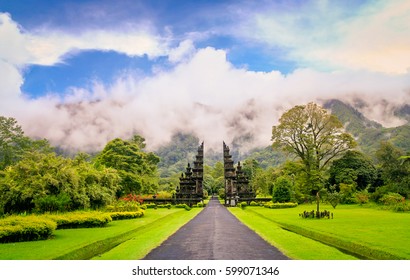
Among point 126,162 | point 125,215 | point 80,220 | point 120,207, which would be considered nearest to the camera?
point 80,220

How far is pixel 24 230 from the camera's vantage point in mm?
13898

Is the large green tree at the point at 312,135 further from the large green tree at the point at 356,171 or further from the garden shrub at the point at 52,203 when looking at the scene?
the garden shrub at the point at 52,203

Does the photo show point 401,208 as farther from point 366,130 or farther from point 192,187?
point 192,187

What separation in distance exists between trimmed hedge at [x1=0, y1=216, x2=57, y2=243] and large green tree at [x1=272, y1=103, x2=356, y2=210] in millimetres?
36185

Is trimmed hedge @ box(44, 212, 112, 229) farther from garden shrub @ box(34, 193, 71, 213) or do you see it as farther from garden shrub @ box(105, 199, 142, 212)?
garden shrub @ box(105, 199, 142, 212)

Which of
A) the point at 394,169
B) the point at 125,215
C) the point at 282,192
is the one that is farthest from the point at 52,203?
the point at 394,169

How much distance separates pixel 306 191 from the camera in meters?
44.8

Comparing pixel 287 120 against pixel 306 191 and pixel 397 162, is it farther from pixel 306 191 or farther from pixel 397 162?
pixel 397 162

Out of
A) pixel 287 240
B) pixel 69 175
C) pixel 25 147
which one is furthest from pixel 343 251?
pixel 25 147

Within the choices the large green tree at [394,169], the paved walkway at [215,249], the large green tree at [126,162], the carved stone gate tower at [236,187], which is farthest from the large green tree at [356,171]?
the paved walkway at [215,249]

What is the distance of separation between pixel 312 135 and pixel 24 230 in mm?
39494

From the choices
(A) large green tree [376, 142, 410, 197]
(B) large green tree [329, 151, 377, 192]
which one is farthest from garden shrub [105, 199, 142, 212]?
(B) large green tree [329, 151, 377, 192]
